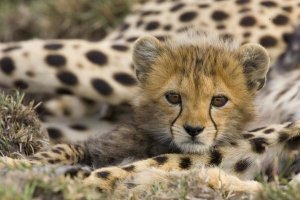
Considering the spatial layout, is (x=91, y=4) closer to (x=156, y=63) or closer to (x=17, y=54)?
(x=17, y=54)

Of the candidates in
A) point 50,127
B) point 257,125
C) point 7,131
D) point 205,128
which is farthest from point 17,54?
point 205,128

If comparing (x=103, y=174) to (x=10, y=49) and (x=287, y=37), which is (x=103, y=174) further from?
(x=287, y=37)

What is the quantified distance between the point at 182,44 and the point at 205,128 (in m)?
0.47

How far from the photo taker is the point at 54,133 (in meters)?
4.49

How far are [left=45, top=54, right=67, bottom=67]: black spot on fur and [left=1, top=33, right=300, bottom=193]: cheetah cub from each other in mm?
819

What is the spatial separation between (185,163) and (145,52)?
483mm

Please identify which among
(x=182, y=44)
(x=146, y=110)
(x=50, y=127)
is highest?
(x=182, y=44)

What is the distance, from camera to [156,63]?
3596mm

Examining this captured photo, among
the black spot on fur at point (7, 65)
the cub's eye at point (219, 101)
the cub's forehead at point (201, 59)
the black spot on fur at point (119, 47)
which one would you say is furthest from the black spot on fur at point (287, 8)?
the cub's eye at point (219, 101)

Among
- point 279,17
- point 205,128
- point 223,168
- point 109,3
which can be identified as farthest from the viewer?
point 109,3

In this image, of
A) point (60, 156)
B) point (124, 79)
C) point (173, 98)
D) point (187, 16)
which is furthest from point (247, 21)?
point (60, 156)

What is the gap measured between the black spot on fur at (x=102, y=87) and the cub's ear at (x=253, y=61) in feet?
3.39

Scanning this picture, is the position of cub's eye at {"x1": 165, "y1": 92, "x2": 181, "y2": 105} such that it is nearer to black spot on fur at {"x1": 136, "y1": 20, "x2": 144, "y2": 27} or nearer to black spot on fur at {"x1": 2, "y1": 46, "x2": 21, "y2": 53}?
black spot on fur at {"x1": 2, "y1": 46, "x2": 21, "y2": 53}

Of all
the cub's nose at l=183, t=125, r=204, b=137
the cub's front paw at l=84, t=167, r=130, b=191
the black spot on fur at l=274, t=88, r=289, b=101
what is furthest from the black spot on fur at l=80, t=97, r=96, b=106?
the cub's nose at l=183, t=125, r=204, b=137
